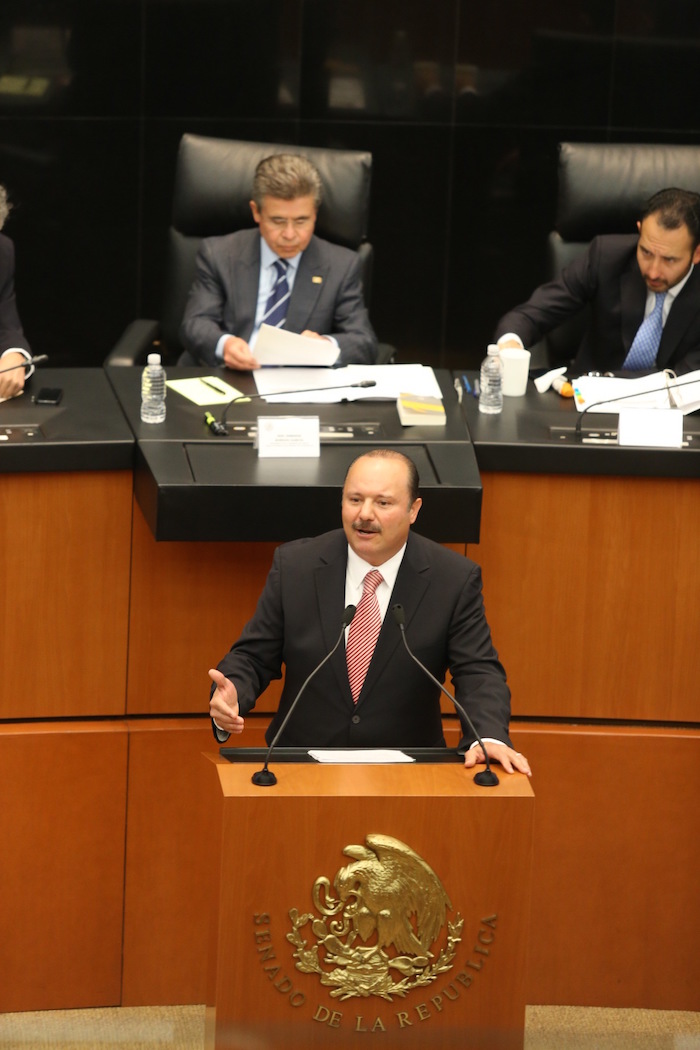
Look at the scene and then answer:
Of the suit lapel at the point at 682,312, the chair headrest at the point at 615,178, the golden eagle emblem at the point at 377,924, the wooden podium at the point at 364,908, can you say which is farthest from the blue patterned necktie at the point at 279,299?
the golden eagle emblem at the point at 377,924

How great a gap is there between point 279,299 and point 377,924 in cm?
238

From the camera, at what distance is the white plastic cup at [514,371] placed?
149 inches

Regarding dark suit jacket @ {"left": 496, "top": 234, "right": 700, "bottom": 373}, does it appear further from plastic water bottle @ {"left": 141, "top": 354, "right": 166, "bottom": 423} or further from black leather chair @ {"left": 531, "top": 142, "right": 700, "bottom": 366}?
plastic water bottle @ {"left": 141, "top": 354, "right": 166, "bottom": 423}

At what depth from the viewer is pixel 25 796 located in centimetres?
339

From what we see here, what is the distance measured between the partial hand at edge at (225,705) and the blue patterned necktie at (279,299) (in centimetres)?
185

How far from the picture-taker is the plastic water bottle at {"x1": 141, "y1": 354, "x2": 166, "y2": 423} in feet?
11.3

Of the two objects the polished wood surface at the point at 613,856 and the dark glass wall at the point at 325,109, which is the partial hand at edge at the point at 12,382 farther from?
the dark glass wall at the point at 325,109

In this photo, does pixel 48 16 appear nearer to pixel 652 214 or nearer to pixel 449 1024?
pixel 652 214

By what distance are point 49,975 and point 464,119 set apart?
3.36m

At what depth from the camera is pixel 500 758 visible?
2613 mm

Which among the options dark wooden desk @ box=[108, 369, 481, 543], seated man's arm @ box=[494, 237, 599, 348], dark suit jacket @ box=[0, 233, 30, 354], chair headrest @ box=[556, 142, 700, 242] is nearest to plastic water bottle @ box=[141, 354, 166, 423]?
dark wooden desk @ box=[108, 369, 481, 543]

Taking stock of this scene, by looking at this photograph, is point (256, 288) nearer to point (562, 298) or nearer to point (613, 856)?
point (562, 298)

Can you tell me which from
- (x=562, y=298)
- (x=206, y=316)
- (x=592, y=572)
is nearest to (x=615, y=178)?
(x=562, y=298)

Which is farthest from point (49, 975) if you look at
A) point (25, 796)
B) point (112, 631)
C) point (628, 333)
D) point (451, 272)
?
point (451, 272)
